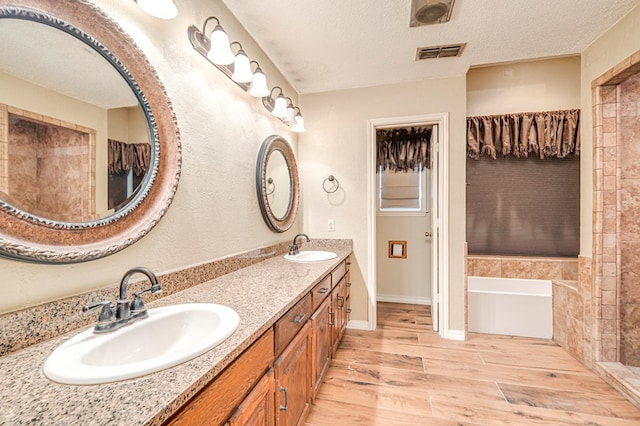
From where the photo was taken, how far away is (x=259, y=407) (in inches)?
36.3

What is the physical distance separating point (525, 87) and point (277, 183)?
8.73ft

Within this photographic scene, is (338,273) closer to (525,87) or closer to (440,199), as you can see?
(440,199)

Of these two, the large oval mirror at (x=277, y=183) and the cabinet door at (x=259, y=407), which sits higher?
the large oval mirror at (x=277, y=183)

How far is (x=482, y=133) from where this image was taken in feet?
9.29

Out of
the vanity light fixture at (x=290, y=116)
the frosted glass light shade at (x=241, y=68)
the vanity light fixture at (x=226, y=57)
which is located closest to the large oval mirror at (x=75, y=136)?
the vanity light fixture at (x=226, y=57)

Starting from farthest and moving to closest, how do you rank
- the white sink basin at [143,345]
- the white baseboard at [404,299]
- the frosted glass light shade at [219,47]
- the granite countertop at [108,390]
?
the white baseboard at [404,299], the frosted glass light shade at [219,47], the white sink basin at [143,345], the granite countertop at [108,390]

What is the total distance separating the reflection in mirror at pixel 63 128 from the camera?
0.75m

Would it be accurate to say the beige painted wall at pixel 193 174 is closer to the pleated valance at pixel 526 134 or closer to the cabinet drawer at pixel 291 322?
the cabinet drawer at pixel 291 322

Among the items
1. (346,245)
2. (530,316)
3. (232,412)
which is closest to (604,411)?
(530,316)

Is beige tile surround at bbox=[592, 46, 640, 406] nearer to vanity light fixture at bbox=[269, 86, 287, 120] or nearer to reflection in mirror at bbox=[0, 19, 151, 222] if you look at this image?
vanity light fixture at bbox=[269, 86, 287, 120]

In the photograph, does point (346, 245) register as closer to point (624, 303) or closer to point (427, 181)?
point (427, 181)

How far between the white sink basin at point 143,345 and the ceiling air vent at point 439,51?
7.19 feet

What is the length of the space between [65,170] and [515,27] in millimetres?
2531

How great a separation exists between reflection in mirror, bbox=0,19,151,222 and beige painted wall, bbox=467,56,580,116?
121 inches
